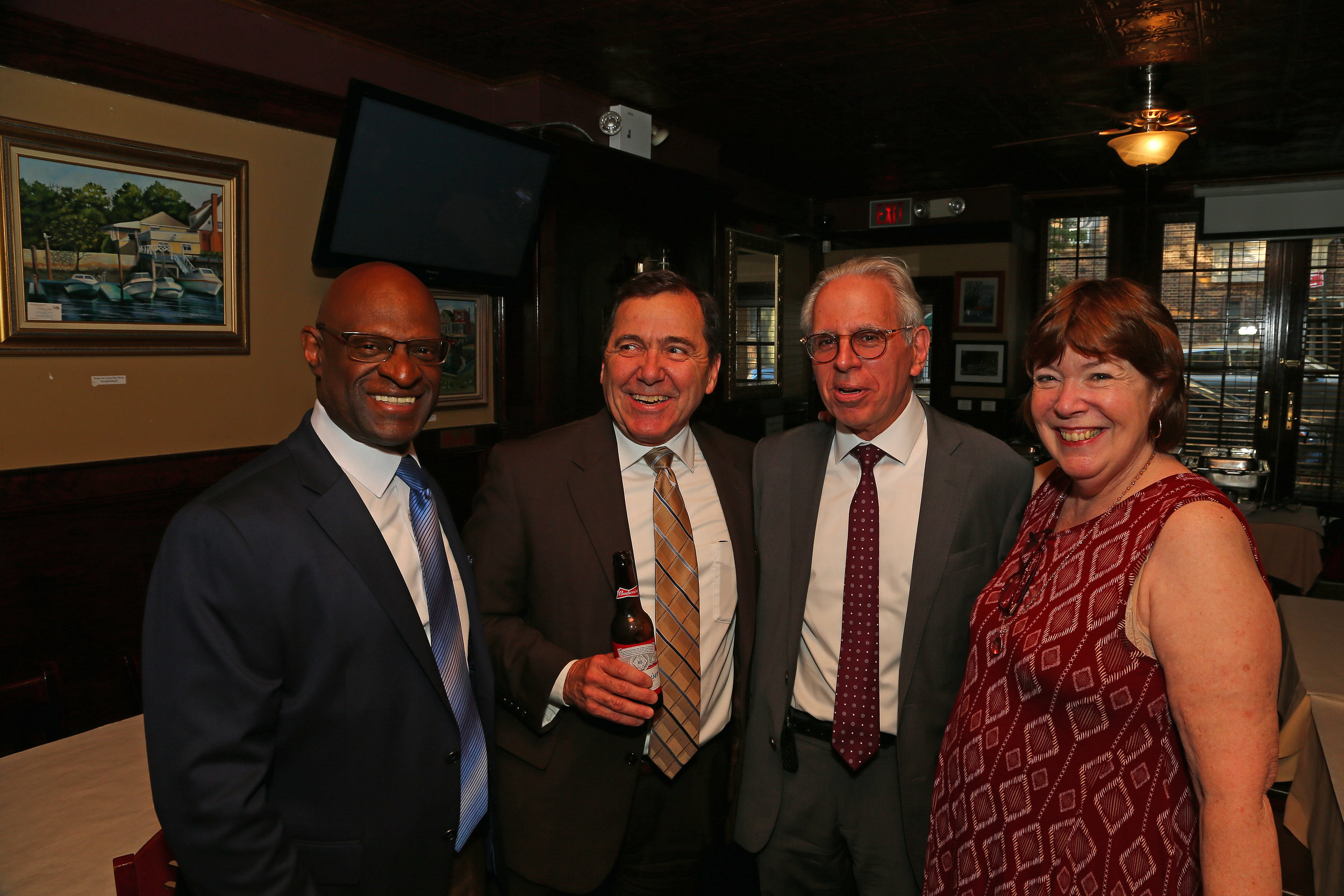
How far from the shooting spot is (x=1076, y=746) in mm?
1427

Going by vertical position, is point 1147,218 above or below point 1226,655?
above

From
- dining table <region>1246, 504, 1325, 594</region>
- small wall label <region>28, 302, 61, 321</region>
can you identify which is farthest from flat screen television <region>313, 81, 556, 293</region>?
dining table <region>1246, 504, 1325, 594</region>

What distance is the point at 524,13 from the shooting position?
4.09 meters

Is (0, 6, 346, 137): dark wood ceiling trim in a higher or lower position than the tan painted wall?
higher

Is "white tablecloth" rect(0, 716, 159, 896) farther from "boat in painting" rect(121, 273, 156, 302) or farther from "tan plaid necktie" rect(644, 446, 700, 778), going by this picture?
"boat in painting" rect(121, 273, 156, 302)

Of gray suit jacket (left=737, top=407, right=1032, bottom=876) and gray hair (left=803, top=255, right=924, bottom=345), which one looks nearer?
gray suit jacket (left=737, top=407, right=1032, bottom=876)

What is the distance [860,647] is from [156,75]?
3.66m

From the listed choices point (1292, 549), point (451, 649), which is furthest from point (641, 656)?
point (1292, 549)

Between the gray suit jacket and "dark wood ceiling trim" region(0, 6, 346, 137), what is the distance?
3166mm

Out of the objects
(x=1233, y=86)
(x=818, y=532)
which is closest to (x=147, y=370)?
(x=818, y=532)

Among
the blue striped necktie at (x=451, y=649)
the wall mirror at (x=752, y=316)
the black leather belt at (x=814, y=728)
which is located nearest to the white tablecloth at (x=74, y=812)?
the blue striped necktie at (x=451, y=649)

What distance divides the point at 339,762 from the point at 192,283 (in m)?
3.03

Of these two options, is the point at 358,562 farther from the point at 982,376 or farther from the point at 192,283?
the point at 982,376

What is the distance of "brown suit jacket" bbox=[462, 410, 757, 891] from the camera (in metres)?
1.78
